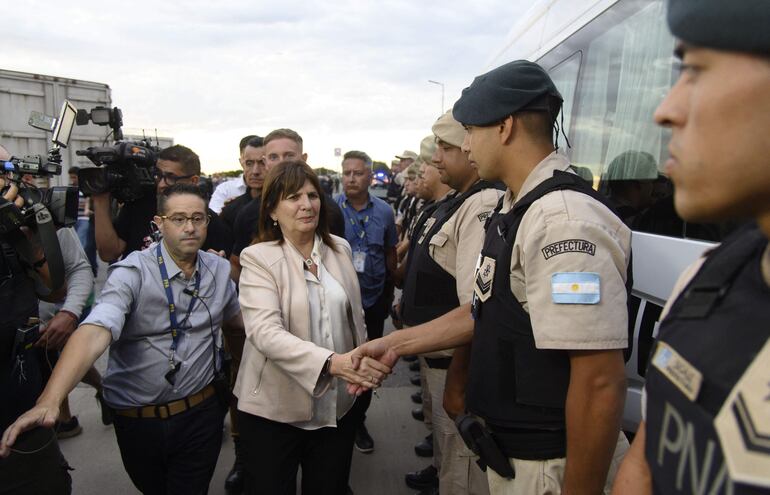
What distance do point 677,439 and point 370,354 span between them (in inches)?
57.4

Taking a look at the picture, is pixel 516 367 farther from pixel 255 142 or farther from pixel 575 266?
pixel 255 142

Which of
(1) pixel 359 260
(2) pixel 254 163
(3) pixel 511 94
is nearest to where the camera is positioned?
(3) pixel 511 94

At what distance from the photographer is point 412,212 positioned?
6.54 m

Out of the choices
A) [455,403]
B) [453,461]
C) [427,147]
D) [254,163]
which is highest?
[427,147]

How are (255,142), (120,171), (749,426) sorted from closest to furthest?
(749,426), (120,171), (255,142)

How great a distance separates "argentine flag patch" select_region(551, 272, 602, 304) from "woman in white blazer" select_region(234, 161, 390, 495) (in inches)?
38.0

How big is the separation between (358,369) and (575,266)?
104 centimetres

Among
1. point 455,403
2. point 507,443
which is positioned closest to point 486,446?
point 507,443

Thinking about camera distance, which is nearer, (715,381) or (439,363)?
(715,381)

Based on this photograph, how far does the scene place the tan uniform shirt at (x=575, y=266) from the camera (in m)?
1.43

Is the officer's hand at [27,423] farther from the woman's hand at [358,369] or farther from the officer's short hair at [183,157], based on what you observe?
the officer's short hair at [183,157]

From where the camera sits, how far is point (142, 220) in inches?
143

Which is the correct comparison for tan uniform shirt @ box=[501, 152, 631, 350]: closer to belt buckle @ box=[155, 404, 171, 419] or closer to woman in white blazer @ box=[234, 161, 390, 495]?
woman in white blazer @ box=[234, 161, 390, 495]

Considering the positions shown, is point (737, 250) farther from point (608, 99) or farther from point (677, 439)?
point (608, 99)
